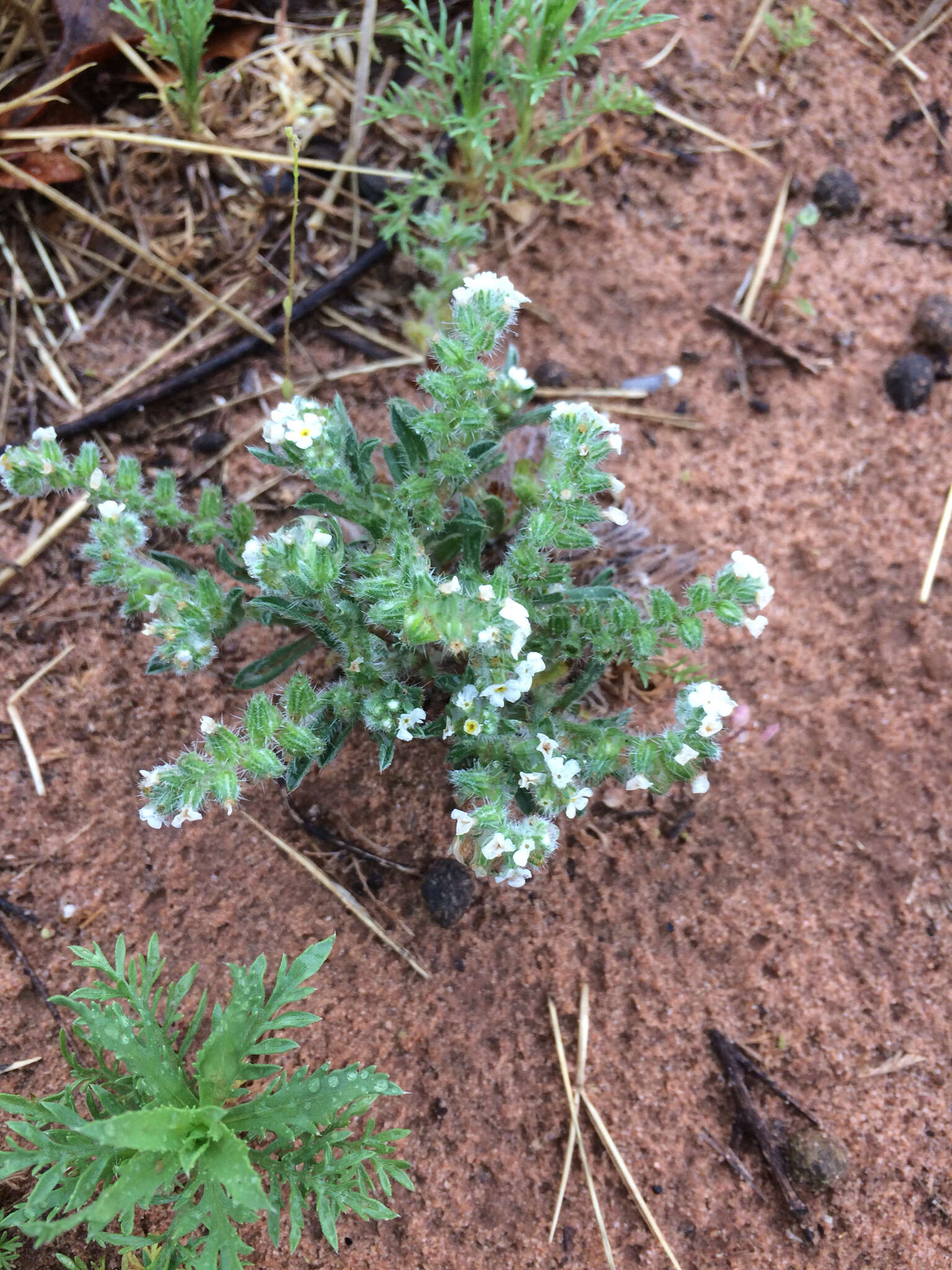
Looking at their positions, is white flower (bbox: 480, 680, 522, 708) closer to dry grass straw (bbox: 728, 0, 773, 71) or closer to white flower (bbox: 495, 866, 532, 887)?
white flower (bbox: 495, 866, 532, 887)

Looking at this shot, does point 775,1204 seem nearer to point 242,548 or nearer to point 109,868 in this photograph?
point 109,868

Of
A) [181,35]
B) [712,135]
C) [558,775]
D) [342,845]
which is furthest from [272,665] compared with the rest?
[712,135]

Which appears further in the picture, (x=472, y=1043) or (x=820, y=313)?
(x=820, y=313)

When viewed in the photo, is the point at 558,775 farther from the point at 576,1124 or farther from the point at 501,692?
the point at 576,1124

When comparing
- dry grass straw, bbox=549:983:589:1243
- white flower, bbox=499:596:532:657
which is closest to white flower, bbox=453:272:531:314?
white flower, bbox=499:596:532:657

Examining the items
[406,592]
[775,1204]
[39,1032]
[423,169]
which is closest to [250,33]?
[423,169]

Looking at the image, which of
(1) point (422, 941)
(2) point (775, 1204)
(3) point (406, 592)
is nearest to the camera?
(3) point (406, 592)

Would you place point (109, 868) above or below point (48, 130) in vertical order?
below
